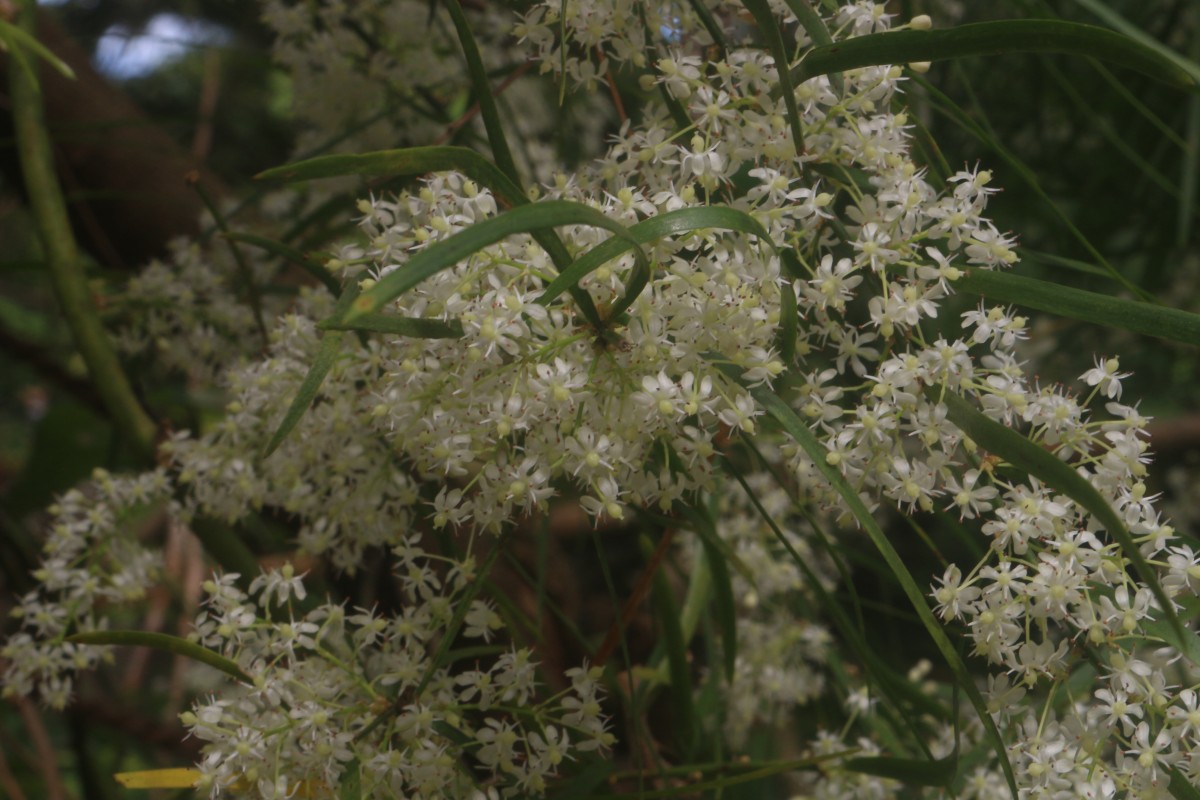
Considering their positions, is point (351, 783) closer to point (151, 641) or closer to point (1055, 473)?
point (151, 641)

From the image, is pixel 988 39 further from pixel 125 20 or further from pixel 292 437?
pixel 125 20

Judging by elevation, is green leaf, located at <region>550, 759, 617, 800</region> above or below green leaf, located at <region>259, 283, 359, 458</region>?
below

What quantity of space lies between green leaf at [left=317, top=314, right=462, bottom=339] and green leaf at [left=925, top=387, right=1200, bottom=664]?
0.23 m

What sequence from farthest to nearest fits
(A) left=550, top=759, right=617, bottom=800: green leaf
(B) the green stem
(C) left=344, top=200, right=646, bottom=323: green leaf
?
(B) the green stem < (A) left=550, top=759, right=617, bottom=800: green leaf < (C) left=344, top=200, right=646, bottom=323: green leaf

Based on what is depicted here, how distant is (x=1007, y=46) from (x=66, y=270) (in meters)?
0.71

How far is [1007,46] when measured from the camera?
435mm

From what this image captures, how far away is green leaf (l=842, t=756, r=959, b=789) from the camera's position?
505 millimetres

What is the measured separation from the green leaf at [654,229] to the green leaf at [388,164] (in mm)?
61

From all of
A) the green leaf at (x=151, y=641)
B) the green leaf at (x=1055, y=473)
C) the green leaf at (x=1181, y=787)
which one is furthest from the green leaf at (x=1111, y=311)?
the green leaf at (x=151, y=641)

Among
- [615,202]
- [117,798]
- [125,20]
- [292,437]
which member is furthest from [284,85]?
[615,202]

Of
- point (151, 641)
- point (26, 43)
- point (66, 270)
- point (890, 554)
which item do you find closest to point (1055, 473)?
point (890, 554)

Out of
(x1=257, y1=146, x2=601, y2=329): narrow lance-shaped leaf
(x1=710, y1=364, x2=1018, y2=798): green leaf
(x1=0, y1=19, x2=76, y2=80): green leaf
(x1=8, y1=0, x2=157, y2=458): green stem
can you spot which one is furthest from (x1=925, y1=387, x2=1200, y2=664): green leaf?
(x1=8, y1=0, x2=157, y2=458): green stem

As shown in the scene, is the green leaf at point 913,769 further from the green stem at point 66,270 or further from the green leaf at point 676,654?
the green stem at point 66,270

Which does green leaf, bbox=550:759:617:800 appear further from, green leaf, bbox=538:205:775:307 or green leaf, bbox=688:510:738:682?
green leaf, bbox=538:205:775:307
